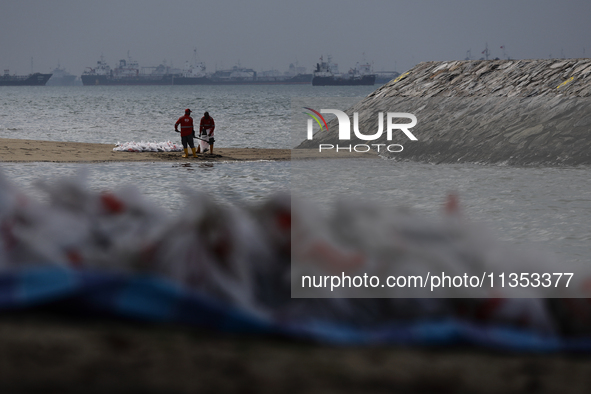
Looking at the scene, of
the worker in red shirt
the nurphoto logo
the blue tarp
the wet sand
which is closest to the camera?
the wet sand

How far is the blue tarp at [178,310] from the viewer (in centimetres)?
202

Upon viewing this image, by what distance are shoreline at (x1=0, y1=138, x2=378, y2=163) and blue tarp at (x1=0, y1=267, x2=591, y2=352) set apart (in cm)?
1873

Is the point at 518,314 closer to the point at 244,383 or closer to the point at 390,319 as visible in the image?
the point at 390,319

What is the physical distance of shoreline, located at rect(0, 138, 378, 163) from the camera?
20.6 m

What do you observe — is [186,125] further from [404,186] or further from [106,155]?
[404,186]

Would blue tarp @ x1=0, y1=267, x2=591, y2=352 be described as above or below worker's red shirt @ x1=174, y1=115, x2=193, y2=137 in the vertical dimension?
above

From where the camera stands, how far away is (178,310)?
2.06 metres

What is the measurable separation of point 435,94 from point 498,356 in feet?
67.5

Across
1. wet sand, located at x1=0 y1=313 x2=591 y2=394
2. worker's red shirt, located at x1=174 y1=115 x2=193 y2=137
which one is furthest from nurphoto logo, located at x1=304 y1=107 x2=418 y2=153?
wet sand, located at x1=0 y1=313 x2=591 y2=394

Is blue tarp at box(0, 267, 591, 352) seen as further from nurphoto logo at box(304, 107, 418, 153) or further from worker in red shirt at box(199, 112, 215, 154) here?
nurphoto logo at box(304, 107, 418, 153)

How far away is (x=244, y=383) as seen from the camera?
168 cm

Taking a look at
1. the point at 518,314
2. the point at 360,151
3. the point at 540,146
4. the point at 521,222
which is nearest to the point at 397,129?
the point at 360,151

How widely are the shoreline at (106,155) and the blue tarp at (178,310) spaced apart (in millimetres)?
18732

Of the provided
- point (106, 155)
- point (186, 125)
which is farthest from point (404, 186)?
point (106, 155)
